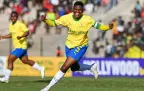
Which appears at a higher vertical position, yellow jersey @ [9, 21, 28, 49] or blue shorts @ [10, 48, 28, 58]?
yellow jersey @ [9, 21, 28, 49]

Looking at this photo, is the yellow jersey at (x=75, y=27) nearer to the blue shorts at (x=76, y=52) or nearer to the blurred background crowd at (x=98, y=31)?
the blue shorts at (x=76, y=52)

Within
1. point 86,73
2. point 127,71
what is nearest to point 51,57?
point 86,73

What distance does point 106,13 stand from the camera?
3128 cm

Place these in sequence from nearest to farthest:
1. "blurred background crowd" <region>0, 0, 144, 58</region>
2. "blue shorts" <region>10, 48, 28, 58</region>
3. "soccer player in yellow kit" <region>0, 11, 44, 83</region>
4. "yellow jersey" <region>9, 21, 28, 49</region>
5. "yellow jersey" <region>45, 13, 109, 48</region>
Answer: "yellow jersey" <region>45, 13, 109, 48</region> → "soccer player in yellow kit" <region>0, 11, 44, 83</region> → "yellow jersey" <region>9, 21, 28, 49</region> → "blue shorts" <region>10, 48, 28, 58</region> → "blurred background crowd" <region>0, 0, 144, 58</region>

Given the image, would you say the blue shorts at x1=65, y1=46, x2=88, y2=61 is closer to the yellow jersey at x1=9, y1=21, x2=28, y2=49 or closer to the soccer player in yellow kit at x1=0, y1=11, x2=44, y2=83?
the soccer player in yellow kit at x1=0, y1=11, x2=44, y2=83

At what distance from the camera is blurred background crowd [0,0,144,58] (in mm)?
28320

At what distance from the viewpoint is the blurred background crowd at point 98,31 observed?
2832cm

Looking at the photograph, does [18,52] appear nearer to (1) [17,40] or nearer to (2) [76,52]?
(1) [17,40]

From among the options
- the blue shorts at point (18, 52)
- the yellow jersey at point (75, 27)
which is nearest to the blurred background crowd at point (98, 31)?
the blue shorts at point (18, 52)

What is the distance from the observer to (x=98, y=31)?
1178 inches

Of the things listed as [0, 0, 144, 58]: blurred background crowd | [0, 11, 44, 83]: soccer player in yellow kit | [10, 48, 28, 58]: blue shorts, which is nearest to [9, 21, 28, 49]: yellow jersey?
[0, 11, 44, 83]: soccer player in yellow kit

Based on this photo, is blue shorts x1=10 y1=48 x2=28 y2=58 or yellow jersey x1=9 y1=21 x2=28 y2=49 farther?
blue shorts x1=10 y1=48 x2=28 y2=58

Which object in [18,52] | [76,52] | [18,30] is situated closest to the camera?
[76,52]

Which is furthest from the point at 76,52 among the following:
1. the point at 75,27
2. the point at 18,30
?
the point at 18,30
